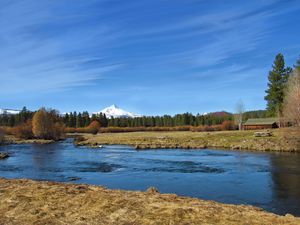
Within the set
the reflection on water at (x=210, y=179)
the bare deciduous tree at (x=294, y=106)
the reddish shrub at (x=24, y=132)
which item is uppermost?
the bare deciduous tree at (x=294, y=106)

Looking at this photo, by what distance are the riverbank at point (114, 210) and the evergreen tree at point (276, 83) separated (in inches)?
3054

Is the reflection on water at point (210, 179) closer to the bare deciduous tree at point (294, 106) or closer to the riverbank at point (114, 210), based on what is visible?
the riverbank at point (114, 210)

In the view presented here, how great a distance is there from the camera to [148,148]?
236 ft

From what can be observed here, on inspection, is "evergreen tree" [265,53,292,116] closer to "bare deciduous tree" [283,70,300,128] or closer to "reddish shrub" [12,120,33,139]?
"bare deciduous tree" [283,70,300,128]

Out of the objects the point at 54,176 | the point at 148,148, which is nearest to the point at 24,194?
the point at 54,176

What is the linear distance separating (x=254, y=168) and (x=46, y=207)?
26.3 m

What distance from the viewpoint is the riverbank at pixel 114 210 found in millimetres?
12773

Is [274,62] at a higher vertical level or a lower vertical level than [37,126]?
higher

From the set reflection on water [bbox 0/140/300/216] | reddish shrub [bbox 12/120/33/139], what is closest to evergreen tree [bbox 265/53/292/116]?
reflection on water [bbox 0/140/300/216]

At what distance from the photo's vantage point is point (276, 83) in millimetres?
88812

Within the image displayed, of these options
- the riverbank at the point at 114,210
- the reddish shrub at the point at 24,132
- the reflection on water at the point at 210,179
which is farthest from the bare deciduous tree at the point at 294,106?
the reddish shrub at the point at 24,132

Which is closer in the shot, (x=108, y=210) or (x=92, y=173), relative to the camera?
(x=108, y=210)

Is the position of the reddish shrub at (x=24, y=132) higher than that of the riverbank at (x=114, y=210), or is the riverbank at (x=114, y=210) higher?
the reddish shrub at (x=24, y=132)

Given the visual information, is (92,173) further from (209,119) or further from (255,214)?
(209,119)
